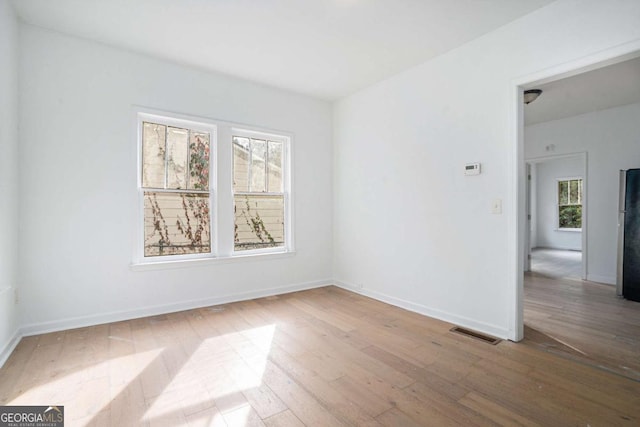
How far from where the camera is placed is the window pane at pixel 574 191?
28.8 ft

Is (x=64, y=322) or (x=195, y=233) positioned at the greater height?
(x=195, y=233)

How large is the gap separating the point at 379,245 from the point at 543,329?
6.48 ft

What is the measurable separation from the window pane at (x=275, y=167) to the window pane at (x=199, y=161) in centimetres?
91

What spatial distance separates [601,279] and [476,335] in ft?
12.6

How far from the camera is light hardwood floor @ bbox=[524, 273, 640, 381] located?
2471mm

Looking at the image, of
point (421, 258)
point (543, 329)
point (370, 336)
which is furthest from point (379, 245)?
point (543, 329)

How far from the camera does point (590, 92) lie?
4.22 metres

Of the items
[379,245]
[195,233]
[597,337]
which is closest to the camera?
[597,337]

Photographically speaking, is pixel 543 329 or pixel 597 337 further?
pixel 543 329

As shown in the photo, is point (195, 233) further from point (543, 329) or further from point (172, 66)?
point (543, 329)

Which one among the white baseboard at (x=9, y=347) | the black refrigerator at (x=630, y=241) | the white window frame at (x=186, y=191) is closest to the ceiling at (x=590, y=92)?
the black refrigerator at (x=630, y=241)

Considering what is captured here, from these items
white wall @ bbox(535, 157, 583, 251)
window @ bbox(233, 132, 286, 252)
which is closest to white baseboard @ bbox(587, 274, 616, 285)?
white wall @ bbox(535, 157, 583, 251)

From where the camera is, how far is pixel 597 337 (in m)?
2.85

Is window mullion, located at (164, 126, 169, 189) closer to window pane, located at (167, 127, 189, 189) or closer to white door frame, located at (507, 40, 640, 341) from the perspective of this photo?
window pane, located at (167, 127, 189, 189)
